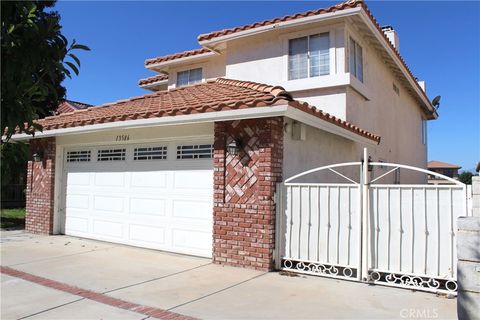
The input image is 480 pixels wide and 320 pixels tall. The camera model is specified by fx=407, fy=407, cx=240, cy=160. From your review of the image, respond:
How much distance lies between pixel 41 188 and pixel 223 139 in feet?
22.1

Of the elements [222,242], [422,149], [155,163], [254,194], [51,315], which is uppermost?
[422,149]

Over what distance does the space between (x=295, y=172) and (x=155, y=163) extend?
10.7ft

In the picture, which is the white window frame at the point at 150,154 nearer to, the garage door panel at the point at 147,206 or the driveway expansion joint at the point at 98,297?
the garage door panel at the point at 147,206

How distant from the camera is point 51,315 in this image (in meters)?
4.84

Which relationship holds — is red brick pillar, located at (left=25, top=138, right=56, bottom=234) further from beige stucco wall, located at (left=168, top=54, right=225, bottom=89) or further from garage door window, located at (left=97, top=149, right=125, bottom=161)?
beige stucco wall, located at (left=168, top=54, right=225, bottom=89)

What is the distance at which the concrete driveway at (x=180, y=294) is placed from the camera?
196 inches

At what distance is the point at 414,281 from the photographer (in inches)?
239

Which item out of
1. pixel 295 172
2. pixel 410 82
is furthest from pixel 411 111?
pixel 295 172

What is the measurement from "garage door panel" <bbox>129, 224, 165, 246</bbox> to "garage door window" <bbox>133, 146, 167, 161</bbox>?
5.21ft

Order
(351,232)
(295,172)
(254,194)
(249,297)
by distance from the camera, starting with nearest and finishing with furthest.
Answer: (249,297) → (351,232) → (254,194) → (295,172)

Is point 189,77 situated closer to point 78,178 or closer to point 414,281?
point 78,178

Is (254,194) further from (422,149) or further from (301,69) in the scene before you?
(422,149)

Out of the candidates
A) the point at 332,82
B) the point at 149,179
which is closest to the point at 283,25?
the point at 332,82

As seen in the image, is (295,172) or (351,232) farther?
(295,172)
